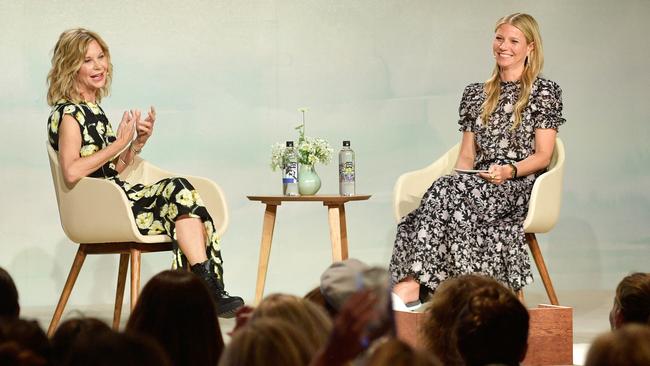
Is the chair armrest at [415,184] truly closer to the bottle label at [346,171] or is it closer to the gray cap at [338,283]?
the bottle label at [346,171]

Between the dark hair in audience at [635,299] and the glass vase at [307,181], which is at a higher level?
the glass vase at [307,181]

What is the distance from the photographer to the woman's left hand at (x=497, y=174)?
13.9ft

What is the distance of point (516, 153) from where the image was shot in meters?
4.42

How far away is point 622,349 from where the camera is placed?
1.47 metres

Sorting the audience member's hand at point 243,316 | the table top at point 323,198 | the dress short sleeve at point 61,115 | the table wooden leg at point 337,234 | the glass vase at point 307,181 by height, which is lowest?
the table wooden leg at point 337,234

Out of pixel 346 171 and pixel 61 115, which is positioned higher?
pixel 61 115

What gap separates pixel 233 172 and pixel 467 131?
164 centimetres

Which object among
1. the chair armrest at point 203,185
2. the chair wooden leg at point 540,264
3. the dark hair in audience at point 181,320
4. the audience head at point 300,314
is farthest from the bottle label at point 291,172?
the audience head at point 300,314

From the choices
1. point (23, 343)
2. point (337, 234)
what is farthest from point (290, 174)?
point (23, 343)

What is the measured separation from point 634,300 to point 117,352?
137 cm

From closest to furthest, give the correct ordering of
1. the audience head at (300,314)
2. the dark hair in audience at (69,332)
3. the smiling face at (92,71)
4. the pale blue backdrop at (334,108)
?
1. the dark hair in audience at (69,332)
2. the audience head at (300,314)
3. the smiling face at (92,71)
4. the pale blue backdrop at (334,108)

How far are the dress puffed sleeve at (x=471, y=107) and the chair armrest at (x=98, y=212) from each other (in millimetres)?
1543

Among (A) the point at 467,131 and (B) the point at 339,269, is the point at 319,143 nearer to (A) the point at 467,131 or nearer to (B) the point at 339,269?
(A) the point at 467,131

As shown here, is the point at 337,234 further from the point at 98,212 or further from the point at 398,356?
the point at 398,356
